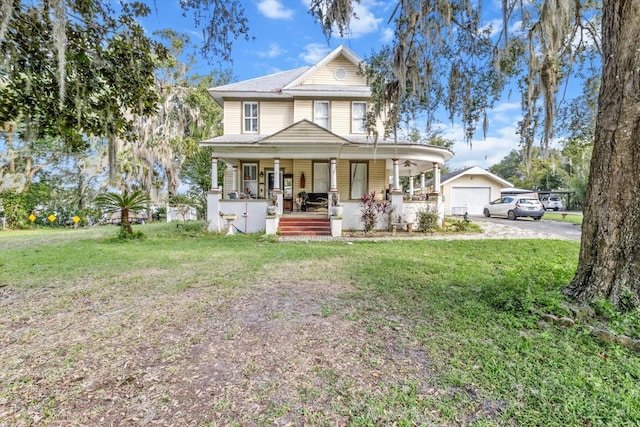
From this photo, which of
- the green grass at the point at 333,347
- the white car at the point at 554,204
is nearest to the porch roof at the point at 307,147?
the green grass at the point at 333,347

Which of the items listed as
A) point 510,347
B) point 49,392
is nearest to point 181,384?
point 49,392

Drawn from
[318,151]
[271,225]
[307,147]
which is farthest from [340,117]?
[271,225]

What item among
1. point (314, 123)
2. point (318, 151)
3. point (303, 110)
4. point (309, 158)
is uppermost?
point (303, 110)

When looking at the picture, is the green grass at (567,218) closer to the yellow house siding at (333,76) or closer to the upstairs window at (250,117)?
the yellow house siding at (333,76)

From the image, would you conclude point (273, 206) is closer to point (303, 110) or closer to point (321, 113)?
point (303, 110)

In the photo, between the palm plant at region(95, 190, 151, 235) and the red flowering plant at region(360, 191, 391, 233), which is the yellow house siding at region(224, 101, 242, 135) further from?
the red flowering plant at region(360, 191, 391, 233)

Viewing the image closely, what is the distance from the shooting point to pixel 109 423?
1.93 meters

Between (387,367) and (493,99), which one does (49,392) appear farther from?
(493,99)

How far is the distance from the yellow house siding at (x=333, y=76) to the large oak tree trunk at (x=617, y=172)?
11.5 metres

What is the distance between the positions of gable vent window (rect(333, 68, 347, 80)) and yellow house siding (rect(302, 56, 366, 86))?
10 cm

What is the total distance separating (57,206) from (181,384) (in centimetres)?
2263

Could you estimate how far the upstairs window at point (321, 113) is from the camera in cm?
1406

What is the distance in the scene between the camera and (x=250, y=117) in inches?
562

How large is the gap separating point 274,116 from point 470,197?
54.1 feet
